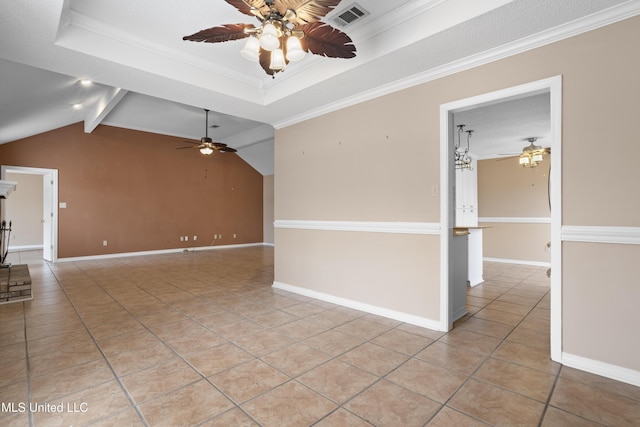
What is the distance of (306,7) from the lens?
1825 millimetres

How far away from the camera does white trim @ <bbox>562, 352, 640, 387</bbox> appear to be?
2049mm

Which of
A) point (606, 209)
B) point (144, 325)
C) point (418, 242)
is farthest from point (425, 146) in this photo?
point (144, 325)

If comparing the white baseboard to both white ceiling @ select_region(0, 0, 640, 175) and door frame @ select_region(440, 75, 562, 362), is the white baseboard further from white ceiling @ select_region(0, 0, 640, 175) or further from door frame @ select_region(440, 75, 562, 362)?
door frame @ select_region(440, 75, 562, 362)

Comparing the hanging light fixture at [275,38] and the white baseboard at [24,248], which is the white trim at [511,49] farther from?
the white baseboard at [24,248]

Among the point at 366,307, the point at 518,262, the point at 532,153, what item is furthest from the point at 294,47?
the point at 518,262

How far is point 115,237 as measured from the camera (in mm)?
7598

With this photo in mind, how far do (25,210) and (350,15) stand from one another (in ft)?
38.8

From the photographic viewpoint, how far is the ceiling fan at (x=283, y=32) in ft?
5.98

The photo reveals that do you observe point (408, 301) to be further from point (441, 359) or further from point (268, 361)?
point (268, 361)

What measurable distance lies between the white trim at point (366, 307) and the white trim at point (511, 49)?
2420 millimetres

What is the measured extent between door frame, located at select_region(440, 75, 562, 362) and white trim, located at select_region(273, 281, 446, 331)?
17 centimetres

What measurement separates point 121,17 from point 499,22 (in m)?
3.07

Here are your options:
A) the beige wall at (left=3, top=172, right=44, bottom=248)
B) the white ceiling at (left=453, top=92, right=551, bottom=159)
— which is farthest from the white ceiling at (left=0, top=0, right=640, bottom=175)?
the beige wall at (left=3, top=172, right=44, bottom=248)

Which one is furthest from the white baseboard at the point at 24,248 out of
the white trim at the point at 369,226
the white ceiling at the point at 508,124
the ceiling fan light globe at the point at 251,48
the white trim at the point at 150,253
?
the white ceiling at the point at 508,124
